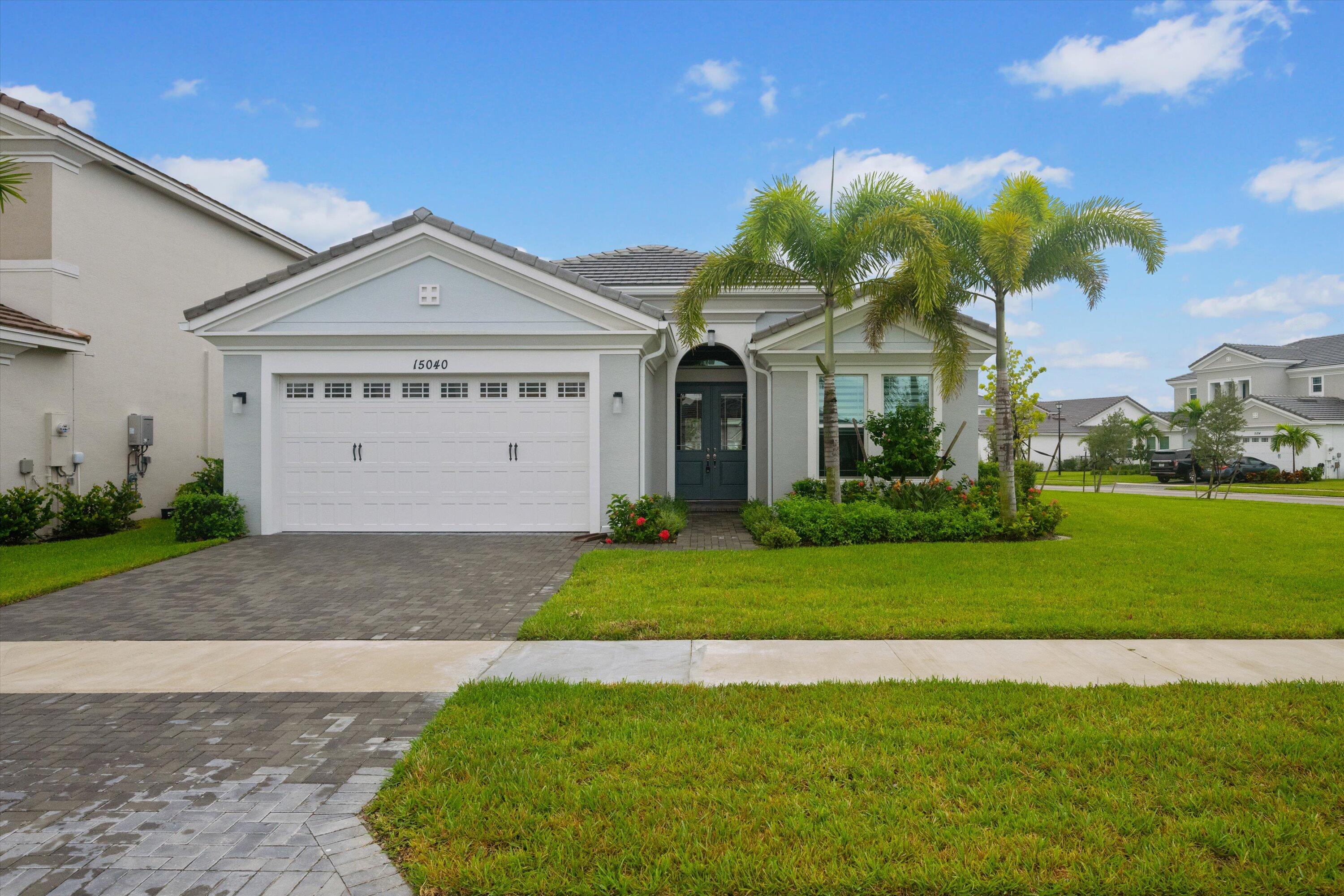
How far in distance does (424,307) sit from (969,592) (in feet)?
30.1

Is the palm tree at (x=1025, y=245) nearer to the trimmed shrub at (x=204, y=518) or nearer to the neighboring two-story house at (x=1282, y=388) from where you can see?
the trimmed shrub at (x=204, y=518)

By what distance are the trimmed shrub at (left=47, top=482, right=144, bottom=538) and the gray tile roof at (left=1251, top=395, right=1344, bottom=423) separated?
1844 inches

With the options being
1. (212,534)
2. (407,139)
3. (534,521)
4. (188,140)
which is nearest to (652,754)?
(534,521)

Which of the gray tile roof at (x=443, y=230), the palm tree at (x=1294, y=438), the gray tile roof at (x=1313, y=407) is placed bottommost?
the palm tree at (x=1294, y=438)

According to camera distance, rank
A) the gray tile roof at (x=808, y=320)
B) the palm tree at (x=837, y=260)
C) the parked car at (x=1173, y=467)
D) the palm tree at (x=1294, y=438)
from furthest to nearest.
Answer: the palm tree at (x=1294, y=438) < the parked car at (x=1173, y=467) < the gray tile roof at (x=808, y=320) < the palm tree at (x=837, y=260)

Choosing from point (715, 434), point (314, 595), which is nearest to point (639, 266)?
point (715, 434)

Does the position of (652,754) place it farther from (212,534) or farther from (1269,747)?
(212,534)

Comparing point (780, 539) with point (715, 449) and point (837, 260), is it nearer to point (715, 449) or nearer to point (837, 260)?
point (837, 260)

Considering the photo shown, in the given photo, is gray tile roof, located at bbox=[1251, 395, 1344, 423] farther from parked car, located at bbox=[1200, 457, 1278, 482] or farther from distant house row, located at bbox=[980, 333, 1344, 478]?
parked car, located at bbox=[1200, 457, 1278, 482]

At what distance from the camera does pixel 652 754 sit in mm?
3781

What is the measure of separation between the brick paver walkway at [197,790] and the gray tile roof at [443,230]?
26.4 ft

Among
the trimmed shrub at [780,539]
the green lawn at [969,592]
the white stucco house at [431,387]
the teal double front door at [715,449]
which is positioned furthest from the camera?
the teal double front door at [715,449]

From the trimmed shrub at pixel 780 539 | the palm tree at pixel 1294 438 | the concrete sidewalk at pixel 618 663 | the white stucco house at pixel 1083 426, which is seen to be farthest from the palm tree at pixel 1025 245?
the white stucco house at pixel 1083 426

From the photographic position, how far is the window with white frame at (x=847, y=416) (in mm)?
13703
